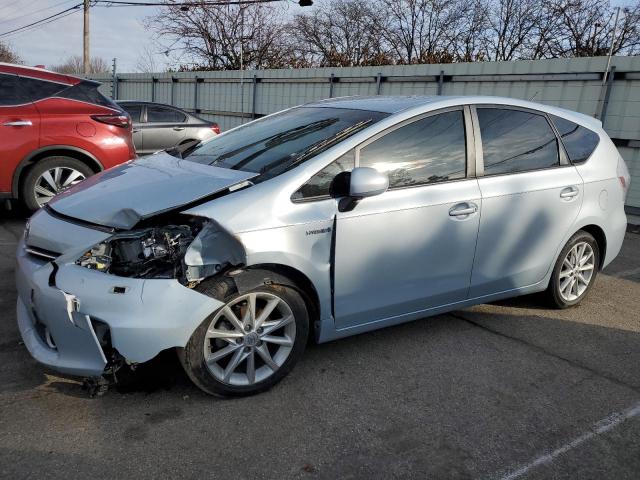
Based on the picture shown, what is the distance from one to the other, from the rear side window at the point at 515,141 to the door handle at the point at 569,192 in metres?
0.20

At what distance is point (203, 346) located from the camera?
275 centimetres

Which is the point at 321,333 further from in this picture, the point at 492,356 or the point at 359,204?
the point at 492,356

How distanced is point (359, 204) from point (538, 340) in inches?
70.1

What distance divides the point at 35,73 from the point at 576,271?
19.0ft

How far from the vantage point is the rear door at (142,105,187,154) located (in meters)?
10.4

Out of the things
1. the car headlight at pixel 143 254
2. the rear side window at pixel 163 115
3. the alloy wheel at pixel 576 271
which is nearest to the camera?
the car headlight at pixel 143 254

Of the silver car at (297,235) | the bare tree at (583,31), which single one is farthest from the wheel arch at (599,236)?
the bare tree at (583,31)

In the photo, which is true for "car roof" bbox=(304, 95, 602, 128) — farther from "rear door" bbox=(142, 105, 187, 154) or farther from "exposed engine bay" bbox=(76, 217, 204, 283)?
"rear door" bbox=(142, 105, 187, 154)

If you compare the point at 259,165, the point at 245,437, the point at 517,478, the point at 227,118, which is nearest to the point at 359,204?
the point at 259,165

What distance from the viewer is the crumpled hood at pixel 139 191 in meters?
A: 2.80

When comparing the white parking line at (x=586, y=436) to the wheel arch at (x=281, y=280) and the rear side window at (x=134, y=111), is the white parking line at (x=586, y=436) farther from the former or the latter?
the rear side window at (x=134, y=111)

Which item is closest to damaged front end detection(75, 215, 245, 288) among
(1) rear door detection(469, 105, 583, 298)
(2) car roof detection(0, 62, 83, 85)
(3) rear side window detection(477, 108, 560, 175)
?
(1) rear door detection(469, 105, 583, 298)

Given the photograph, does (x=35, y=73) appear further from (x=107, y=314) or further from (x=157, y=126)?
(x=107, y=314)

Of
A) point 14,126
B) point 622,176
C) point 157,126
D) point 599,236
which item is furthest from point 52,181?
point 622,176
